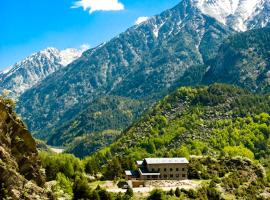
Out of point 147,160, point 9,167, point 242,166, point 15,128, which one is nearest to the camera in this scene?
point 9,167

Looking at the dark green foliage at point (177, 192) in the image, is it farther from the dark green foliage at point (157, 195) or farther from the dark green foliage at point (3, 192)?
the dark green foliage at point (3, 192)

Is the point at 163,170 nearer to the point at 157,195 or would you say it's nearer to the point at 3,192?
the point at 157,195

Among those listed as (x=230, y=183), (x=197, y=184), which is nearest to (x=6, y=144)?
(x=197, y=184)

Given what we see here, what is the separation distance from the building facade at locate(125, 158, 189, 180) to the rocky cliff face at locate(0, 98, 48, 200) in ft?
211

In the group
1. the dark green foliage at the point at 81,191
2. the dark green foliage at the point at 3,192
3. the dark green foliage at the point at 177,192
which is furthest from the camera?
the dark green foliage at the point at 177,192

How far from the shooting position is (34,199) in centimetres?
7006

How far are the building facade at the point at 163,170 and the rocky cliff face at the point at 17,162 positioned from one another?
6440cm

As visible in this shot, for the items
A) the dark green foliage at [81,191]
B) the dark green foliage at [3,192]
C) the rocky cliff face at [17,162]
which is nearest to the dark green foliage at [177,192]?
the dark green foliage at [81,191]

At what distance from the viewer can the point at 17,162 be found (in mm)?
74062

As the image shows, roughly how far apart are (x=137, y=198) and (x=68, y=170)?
97.4 ft

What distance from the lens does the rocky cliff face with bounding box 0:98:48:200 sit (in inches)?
2653

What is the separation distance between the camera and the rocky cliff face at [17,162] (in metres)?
67.4

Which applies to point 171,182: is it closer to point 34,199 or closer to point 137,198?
point 137,198

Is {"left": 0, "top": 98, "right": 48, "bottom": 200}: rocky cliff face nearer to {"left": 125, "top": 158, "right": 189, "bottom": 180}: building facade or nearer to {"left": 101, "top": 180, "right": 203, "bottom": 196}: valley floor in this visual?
{"left": 101, "top": 180, "right": 203, "bottom": 196}: valley floor
